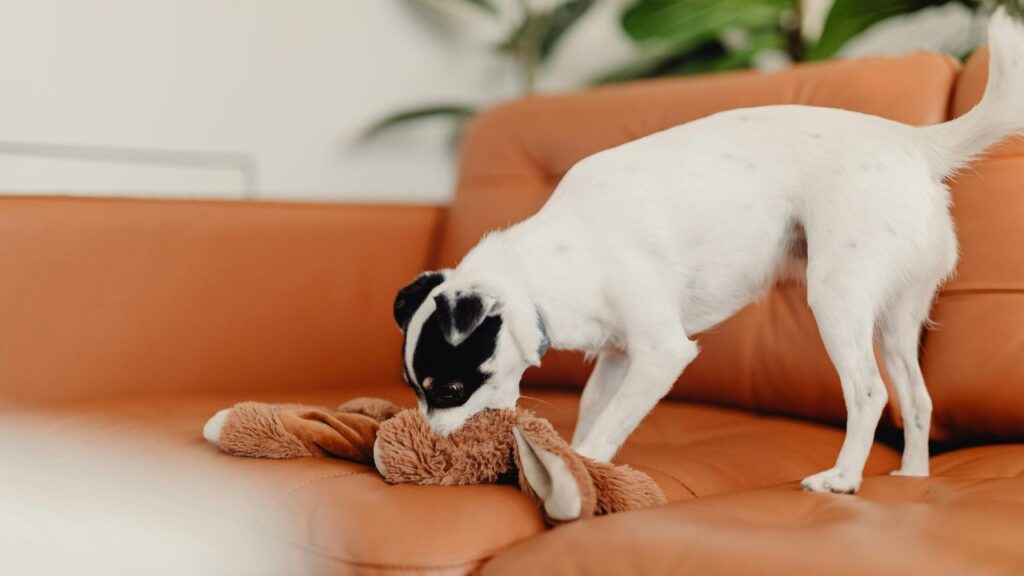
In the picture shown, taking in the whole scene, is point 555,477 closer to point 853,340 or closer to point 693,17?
point 853,340

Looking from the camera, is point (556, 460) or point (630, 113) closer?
point (556, 460)

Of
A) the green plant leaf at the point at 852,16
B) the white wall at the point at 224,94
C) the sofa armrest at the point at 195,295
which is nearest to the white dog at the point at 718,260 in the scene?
the sofa armrest at the point at 195,295

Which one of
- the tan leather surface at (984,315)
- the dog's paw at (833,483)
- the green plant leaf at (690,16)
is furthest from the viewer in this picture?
the green plant leaf at (690,16)

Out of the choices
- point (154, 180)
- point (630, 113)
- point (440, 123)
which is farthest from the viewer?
point (440, 123)

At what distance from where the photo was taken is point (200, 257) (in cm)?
181

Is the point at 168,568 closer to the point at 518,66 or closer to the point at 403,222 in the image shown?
the point at 403,222

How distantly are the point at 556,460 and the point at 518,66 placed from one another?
2.21m

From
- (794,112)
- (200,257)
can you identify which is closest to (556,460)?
(794,112)

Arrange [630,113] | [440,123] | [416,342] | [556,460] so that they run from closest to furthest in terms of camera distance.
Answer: [556,460] → [416,342] → [630,113] → [440,123]

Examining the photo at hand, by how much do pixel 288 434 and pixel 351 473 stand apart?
112mm

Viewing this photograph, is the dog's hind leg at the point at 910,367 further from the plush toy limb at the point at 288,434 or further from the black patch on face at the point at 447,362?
the plush toy limb at the point at 288,434

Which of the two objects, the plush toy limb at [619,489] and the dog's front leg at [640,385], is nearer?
the plush toy limb at [619,489]

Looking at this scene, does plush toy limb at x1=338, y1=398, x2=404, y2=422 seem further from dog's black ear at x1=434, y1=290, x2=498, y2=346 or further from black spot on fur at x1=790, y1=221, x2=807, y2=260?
black spot on fur at x1=790, y1=221, x2=807, y2=260

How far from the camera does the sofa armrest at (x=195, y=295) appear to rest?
1659mm
